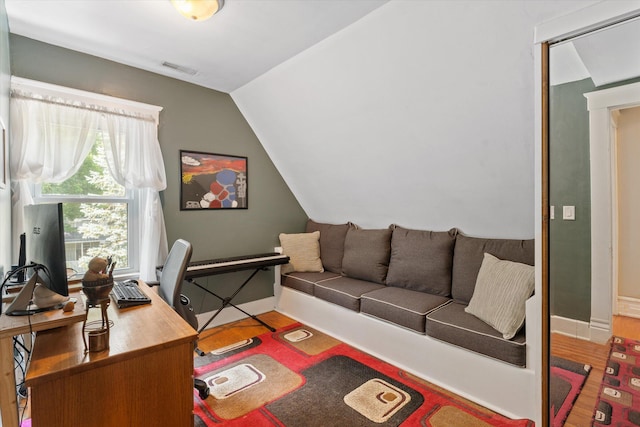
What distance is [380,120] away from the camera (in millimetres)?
2594

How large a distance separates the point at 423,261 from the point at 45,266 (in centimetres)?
Result: 264

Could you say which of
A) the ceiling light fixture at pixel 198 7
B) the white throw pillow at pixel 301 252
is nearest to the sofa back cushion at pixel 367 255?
the white throw pillow at pixel 301 252

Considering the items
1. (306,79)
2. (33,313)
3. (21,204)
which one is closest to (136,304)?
(33,313)

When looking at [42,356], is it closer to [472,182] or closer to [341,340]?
[341,340]

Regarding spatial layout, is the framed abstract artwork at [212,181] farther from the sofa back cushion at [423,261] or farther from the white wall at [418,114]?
the sofa back cushion at [423,261]

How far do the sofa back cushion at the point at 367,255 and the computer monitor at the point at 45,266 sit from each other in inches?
97.2

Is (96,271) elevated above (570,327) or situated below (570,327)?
above

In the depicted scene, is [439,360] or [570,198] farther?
[439,360]

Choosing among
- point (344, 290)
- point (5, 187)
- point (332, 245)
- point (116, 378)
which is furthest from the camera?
point (332, 245)

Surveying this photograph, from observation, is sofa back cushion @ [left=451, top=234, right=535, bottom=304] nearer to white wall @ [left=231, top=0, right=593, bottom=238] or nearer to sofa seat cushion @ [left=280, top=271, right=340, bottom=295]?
white wall @ [left=231, top=0, right=593, bottom=238]

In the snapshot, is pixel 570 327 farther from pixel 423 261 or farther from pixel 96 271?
pixel 96 271

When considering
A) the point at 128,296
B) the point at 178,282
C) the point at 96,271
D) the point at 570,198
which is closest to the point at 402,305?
the point at 570,198

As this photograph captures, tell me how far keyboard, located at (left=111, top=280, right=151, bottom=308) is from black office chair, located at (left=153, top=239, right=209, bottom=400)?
172mm

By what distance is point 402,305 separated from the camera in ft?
8.19
